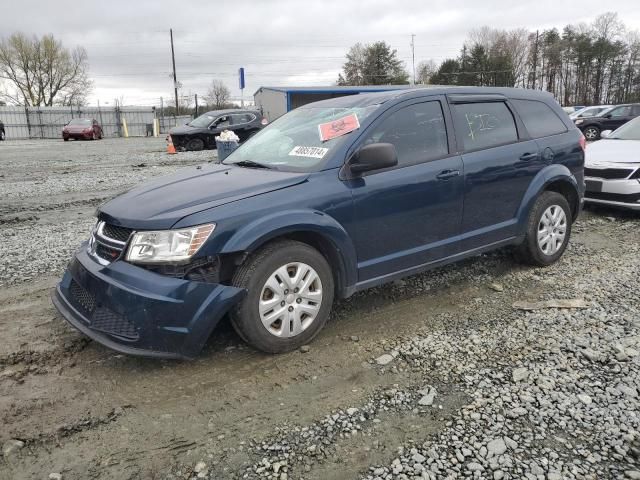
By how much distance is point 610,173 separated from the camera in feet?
23.4

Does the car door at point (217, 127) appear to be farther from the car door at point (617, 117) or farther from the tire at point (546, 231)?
the car door at point (617, 117)

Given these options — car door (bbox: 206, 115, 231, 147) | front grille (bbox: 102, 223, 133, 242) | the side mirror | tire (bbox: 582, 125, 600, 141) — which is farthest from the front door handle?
tire (bbox: 582, 125, 600, 141)

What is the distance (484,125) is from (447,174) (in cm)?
79

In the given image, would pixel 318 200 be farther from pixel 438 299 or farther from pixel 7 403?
pixel 7 403

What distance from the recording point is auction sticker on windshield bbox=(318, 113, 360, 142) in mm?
3773

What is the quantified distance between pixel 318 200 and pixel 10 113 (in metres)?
44.3

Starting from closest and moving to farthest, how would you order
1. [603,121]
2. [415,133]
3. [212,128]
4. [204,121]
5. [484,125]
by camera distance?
[415,133], [484,125], [212,128], [204,121], [603,121]

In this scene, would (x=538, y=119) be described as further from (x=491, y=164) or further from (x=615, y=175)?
(x=615, y=175)

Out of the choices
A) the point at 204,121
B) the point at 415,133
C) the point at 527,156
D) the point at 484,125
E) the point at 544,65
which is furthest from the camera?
the point at 544,65

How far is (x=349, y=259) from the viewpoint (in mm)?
3545

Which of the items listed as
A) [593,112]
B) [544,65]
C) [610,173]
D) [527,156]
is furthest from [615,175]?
[544,65]

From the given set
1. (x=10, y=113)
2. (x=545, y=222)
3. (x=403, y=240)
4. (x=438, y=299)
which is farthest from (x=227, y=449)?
(x=10, y=113)

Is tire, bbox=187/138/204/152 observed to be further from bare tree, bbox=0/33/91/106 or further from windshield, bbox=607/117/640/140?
bare tree, bbox=0/33/91/106

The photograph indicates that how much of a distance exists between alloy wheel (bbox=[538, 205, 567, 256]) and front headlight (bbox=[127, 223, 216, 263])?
3.37 meters
